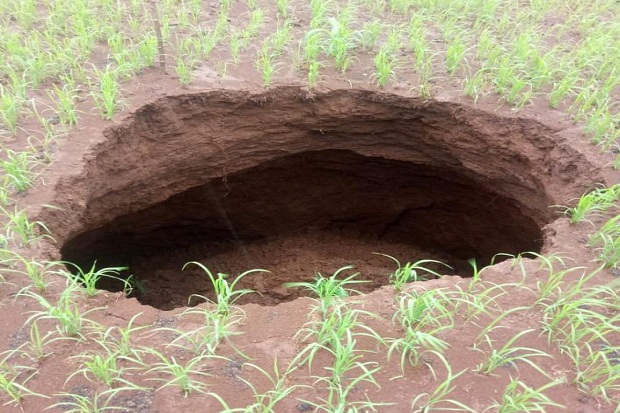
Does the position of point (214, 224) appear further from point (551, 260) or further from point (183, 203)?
point (551, 260)

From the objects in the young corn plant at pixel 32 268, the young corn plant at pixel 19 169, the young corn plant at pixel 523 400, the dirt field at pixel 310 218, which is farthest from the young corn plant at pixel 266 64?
the young corn plant at pixel 523 400

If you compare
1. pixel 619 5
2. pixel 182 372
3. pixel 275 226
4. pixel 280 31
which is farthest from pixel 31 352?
pixel 619 5

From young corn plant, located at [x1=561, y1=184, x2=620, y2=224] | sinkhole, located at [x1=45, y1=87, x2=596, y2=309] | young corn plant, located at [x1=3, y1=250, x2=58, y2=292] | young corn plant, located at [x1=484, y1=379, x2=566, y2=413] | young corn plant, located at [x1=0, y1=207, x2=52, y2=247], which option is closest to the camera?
young corn plant, located at [x1=484, y1=379, x2=566, y2=413]

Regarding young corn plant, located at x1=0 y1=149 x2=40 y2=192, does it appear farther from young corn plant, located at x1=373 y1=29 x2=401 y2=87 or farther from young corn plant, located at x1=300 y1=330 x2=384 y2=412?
young corn plant, located at x1=373 y1=29 x2=401 y2=87

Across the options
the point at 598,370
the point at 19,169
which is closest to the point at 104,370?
the point at 19,169

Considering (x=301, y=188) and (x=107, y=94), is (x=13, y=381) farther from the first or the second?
(x=301, y=188)

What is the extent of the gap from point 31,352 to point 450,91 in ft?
8.15

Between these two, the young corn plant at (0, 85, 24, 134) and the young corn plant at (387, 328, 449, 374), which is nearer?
the young corn plant at (387, 328, 449, 374)

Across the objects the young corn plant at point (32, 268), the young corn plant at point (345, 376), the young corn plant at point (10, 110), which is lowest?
the young corn plant at point (345, 376)

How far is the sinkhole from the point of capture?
2779 millimetres

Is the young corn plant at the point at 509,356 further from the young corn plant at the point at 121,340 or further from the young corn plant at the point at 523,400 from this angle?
the young corn plant at the point at 121,340

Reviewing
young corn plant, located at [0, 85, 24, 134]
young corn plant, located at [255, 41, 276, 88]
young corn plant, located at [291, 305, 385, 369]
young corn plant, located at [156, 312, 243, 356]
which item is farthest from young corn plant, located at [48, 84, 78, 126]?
young corn plant, located at [291, 305, 385, 369]

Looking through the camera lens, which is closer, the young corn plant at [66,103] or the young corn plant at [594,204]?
the young corn plant at [594,204]

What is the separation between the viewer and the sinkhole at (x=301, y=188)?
2.78 metres
